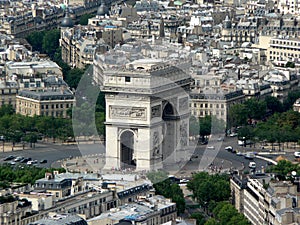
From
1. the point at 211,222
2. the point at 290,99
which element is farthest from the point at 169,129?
the point at 211,222

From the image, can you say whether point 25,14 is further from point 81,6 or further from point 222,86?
point 222,86

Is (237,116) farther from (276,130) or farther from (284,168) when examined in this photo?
(284,168)

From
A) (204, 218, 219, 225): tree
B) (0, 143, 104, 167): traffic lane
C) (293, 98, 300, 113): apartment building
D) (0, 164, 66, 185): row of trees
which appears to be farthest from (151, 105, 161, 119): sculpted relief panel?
(204, 218, 219, 225): tree

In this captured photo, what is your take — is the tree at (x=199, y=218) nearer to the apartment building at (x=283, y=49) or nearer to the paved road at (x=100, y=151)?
the paved road at (x=100, y=151)

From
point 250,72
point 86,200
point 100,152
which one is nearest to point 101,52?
point 250,72

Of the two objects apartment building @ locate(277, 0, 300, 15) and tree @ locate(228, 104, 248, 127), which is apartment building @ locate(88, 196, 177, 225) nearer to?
tree @ locate(228, 104, 248, 127)

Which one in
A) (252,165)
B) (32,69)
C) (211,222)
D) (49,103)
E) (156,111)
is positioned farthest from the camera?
(32,69)
